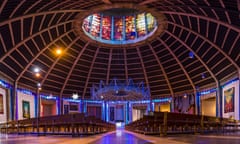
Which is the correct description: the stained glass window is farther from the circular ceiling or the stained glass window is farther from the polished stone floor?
the polished stone floor

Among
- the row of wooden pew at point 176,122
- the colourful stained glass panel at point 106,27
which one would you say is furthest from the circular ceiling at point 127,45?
the row of wooden pew at point 176,122

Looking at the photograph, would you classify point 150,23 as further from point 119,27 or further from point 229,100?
point 229,100

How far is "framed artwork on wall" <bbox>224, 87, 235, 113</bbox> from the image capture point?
38.2 metres

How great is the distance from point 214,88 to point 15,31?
27965 millimetres

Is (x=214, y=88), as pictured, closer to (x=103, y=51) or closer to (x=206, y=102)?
(x=206, y=102)

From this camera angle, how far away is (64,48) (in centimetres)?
4434

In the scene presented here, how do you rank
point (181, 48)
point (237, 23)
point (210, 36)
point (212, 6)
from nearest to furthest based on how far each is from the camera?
point (212, 6) → point (237, 23) → point (210, 36) → point (181, 48)

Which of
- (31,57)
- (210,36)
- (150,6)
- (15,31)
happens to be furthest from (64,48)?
(210,36)

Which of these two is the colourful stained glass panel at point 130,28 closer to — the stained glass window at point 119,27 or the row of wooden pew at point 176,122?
the stained glass window at point 119,27

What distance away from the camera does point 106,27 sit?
48.8 metres

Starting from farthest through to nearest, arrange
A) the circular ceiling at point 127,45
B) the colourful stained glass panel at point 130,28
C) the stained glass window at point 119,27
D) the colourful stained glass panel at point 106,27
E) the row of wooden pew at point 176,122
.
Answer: the colourful stained glass panel at point 106,27 < the colourful stained glass panel at point 130,28 < the stained glass window at point 119,27 < the circular ceiling at point 127,45 < the row of wooden pew at point 176,122

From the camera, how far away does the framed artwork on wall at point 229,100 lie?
3816 cm

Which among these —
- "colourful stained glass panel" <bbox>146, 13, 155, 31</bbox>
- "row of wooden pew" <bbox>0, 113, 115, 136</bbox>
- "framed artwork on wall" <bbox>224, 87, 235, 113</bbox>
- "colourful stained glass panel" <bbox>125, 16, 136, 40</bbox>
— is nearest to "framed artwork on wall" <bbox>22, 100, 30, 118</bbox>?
"row of wooden pew" <bbox>0, 113, 115, 136</bbox>

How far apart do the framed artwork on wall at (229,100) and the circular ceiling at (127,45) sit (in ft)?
5.97
